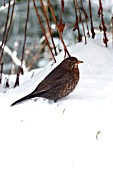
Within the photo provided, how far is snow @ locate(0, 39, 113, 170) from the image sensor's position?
2.28 m

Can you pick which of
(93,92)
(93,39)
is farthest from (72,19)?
(93,92)

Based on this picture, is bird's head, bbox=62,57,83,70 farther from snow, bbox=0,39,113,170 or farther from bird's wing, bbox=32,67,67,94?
snow, bbox=0,39,113,170

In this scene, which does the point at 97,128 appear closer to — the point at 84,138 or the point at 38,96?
the point at 84,138

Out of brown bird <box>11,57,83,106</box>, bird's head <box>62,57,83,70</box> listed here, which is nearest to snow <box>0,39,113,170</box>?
brown bird <box>11,57,83,106</box>

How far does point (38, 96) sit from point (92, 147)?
697 mm

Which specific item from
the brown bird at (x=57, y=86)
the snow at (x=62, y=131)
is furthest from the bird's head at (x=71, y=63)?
the snow at (x=62, y=131)

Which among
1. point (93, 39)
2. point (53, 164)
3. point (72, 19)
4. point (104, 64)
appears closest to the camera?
point (53, 164)

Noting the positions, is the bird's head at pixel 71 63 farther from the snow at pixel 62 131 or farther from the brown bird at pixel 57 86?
the snow at pixel 62 131

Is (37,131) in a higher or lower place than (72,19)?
higher

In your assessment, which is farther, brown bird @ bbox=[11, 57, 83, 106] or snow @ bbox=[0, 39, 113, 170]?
brown bird @ bbox=[11, 57, 83, 106]

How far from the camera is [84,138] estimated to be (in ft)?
7.79

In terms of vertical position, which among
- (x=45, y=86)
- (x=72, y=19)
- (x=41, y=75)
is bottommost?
(x=72, y=19)

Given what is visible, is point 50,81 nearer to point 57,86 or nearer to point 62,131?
point 57,86

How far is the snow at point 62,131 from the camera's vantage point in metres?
2.28
